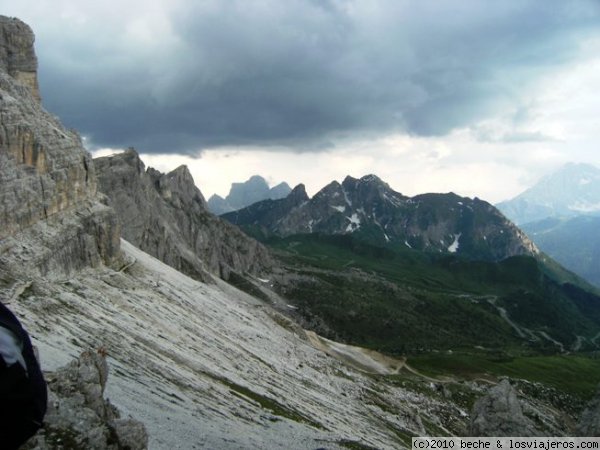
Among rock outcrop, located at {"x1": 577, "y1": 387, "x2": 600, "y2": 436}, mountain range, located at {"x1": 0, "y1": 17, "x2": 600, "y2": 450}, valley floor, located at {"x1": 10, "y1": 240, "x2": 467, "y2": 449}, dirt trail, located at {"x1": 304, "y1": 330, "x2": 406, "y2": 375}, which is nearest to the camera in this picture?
rock outcrop, located at {"x1": 577, "y1": 387, "x2": 600, "y2": 436}

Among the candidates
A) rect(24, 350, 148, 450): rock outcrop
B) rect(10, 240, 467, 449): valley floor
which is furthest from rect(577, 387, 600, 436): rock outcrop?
rect(24, 350, 148, 450): rock outcrop

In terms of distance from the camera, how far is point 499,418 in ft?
171

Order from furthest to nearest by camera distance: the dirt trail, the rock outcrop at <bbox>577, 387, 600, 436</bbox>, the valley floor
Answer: the dirt trail → the valley floor → the rock outcrop at <bbox>577, 387, 600, 436</bbox>

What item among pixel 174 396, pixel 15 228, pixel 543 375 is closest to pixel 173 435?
pixel 174 396

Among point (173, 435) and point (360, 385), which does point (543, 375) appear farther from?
point (173, 435)

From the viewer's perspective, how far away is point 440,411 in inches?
4331

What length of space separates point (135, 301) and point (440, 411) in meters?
64.4

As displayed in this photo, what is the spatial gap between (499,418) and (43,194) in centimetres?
7373

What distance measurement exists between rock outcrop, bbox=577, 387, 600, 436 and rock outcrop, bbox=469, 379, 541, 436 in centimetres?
631

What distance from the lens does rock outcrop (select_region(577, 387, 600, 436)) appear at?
145 feet

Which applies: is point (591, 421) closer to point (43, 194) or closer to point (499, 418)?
point (499, 418)

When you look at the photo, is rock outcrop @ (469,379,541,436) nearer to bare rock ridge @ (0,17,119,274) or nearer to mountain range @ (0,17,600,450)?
mountain range @ (0,17,600,450)

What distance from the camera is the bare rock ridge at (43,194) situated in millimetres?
77500

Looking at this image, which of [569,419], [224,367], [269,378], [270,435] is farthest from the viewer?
[569,419]
